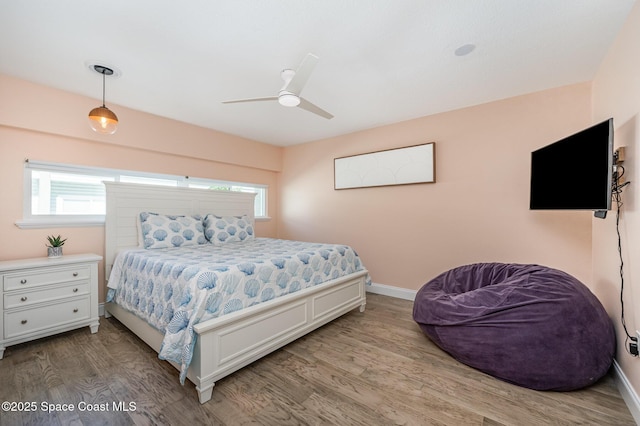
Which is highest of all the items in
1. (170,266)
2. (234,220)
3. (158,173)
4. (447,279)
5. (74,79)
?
(74,79)

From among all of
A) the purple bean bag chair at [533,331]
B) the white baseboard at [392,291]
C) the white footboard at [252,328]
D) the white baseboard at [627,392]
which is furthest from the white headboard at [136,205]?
the white baseboard at [627,392]

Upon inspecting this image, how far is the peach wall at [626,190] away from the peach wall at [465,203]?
487mm

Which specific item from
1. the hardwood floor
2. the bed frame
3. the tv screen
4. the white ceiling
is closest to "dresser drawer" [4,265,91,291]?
the bed frame

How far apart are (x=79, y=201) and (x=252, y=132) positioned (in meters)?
2.36

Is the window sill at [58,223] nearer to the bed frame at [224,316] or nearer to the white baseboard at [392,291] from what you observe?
the bed frame at [224,316]

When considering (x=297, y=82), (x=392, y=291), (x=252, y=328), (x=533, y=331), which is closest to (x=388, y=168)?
(x=392, y=291)

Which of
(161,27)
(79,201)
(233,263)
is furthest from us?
(79,201)

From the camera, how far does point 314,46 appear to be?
2.06 m

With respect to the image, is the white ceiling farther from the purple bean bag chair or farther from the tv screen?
the purple bean bag chair

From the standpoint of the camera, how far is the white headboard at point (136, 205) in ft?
10.0

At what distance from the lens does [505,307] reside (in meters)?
1.98

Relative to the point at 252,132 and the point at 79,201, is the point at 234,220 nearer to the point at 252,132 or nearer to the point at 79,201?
the point at 252,132

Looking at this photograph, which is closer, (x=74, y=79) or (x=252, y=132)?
(x=74, y=79)

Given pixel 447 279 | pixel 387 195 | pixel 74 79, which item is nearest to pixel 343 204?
pixel 387 195
